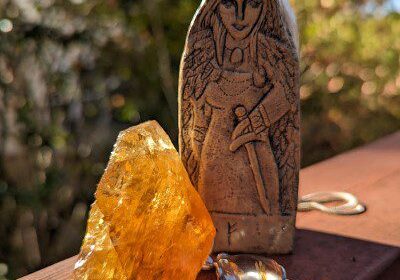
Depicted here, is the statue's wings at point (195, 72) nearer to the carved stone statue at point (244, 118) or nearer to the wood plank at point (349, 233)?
the carved stone statue at point (244, 118)

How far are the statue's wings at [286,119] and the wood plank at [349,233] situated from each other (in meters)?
0.14

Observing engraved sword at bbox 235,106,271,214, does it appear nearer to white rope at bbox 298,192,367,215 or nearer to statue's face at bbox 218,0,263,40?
statue's face at bbox 218,0,263,40

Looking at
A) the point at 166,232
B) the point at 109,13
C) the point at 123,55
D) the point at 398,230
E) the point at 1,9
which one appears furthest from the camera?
the point at 123,55

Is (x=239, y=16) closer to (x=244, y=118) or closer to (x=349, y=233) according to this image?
(x=244, y=118)

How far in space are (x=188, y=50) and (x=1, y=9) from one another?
3.64 ft

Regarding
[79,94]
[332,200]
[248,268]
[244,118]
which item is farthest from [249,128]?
[79,94]

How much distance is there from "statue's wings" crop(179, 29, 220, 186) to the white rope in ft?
1.49

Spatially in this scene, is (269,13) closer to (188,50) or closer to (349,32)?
(188,50)

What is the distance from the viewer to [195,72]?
112cm

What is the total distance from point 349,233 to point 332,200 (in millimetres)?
233

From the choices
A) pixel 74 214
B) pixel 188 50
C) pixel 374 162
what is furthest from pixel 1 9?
pixel 374 162

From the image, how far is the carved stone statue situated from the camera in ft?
3.58

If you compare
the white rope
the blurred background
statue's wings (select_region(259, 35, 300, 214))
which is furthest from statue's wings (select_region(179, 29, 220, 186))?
the blurred background

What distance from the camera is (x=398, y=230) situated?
52.7 inches
